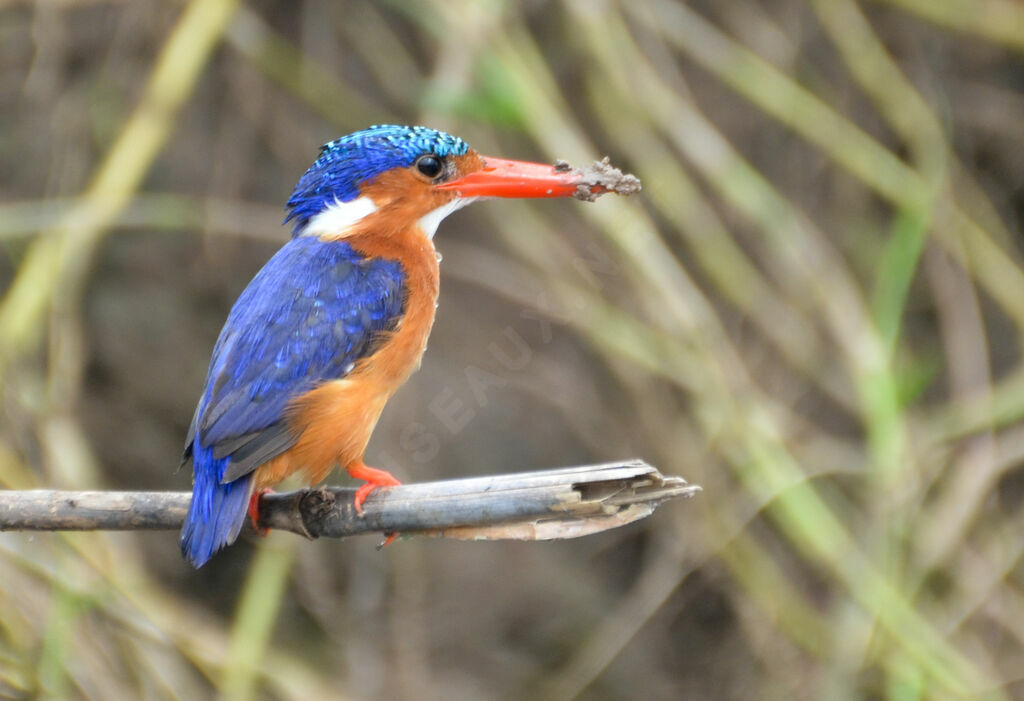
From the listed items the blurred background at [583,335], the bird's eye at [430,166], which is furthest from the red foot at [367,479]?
the blurred background at [583,335]

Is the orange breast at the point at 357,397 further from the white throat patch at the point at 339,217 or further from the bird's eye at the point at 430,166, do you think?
the bird's eye at the point at 430,166

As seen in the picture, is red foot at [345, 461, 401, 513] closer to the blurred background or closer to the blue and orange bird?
the blue and orange bird

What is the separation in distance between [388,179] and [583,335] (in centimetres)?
173

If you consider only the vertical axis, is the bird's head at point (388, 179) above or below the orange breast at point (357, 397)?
above

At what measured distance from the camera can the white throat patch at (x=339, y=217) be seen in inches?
98.0

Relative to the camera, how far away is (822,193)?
14.1 ft

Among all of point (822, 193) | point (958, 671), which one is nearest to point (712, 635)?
point (958, 671)

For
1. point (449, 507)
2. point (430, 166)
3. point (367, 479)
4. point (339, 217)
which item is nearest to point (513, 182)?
point (430, 166)

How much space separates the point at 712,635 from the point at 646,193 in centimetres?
176

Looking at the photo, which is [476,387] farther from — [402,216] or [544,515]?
[544,515]

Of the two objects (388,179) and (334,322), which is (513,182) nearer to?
(388,179)

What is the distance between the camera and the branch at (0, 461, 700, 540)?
1693mm

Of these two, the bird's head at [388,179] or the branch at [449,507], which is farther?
the bird's head at [388,179]

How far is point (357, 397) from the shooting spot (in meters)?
2.23
